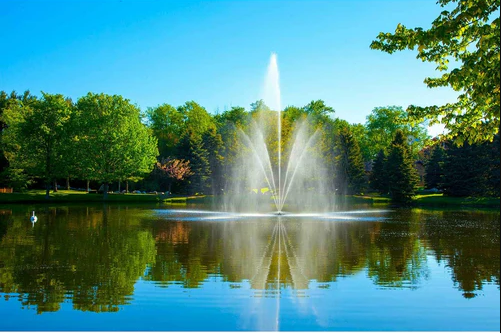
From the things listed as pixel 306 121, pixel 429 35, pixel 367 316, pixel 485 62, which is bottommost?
pixel 367 316

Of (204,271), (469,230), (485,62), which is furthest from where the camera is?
(469,230)

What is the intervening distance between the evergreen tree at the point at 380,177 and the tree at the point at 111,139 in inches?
1370

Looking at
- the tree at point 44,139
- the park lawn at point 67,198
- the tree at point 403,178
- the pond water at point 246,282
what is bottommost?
the pond water at point 246,282

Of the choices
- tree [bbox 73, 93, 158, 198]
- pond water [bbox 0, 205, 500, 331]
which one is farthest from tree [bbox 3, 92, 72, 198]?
pond water [bbox 0, 205, 500, 331]

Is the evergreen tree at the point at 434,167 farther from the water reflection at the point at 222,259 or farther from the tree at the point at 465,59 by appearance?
the tree at the point at 465,59

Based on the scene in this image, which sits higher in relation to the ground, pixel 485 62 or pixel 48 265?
pixel 485 62

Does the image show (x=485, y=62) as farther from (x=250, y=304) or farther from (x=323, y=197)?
(x=323, y=197)

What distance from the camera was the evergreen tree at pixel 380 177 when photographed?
71.5 metres

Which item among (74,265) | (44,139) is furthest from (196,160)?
(74,265)

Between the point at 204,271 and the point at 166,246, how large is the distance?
5077 millimetres

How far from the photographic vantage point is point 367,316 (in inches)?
338

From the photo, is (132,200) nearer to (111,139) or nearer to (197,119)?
(111,139)

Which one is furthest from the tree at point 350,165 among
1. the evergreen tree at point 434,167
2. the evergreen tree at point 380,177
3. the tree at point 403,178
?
the tree at point 403,178

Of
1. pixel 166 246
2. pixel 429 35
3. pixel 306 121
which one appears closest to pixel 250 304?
pixel 429 35
